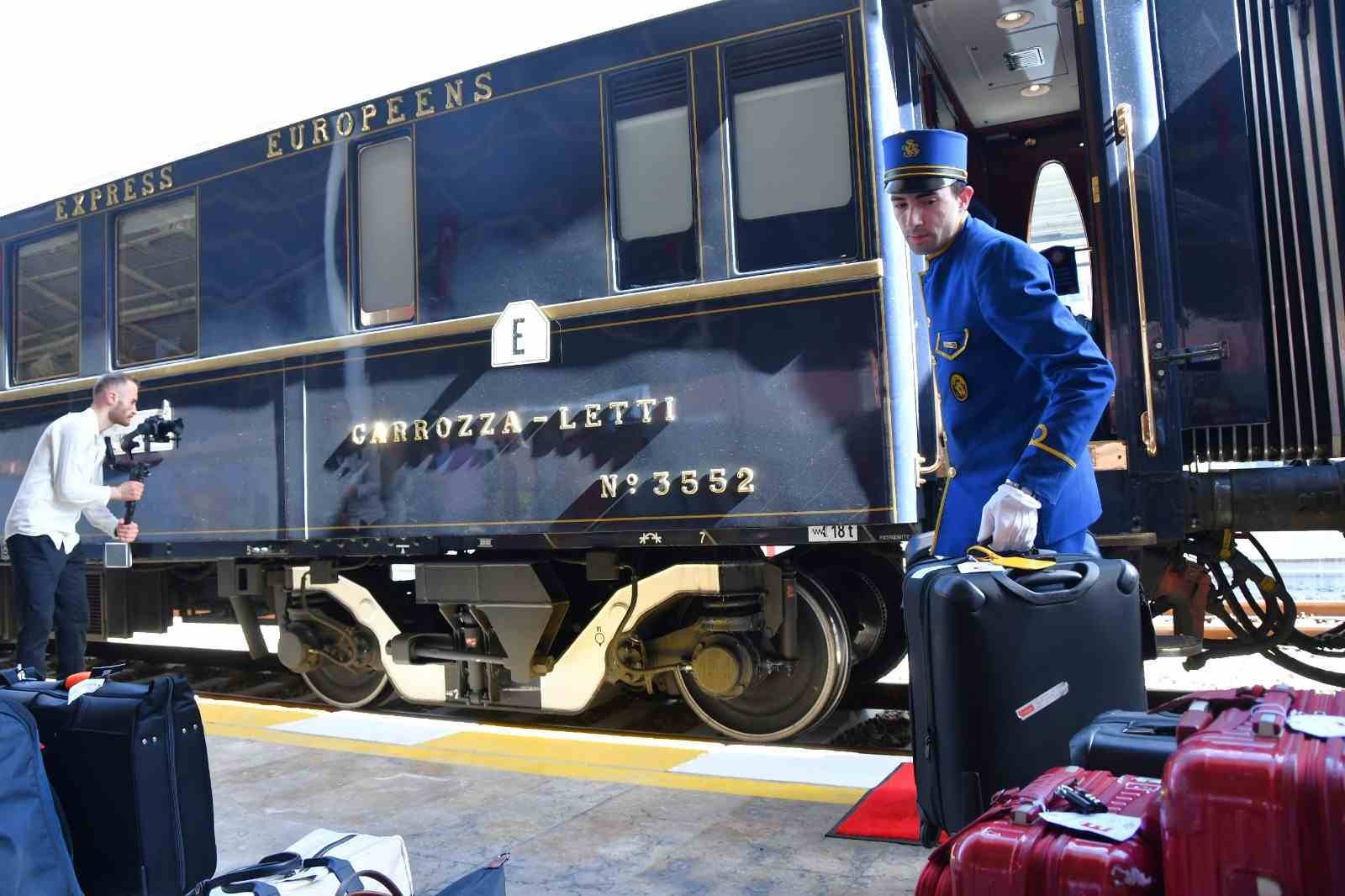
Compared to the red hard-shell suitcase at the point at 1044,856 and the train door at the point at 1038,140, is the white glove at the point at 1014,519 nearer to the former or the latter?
the red hard-shell suitcase at the point at 1044,856

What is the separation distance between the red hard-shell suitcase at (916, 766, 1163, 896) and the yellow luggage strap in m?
0.71

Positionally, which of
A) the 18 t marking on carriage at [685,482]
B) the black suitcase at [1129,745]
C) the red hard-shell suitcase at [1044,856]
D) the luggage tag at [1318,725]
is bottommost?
the red hard-shell suitcase at [1044,856]

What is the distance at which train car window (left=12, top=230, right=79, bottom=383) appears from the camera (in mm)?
6922

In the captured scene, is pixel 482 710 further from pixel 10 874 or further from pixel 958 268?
pixel 958 268

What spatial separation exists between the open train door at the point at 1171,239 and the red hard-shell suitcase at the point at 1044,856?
2744mm

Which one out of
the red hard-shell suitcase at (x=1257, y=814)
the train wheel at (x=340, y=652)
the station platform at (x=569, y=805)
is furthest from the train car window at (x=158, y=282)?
the red hard-shell suitcase at (x=1257, y=814)

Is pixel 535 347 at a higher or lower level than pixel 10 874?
higher

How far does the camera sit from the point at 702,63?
474cm

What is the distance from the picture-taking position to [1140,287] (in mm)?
4270

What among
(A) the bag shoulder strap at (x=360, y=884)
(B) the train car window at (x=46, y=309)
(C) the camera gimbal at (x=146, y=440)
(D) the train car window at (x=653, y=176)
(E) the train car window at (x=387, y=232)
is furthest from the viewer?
(B) the train car window at (x=46, y=309)

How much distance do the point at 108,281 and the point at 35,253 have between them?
85 cm

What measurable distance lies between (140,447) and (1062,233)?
5140mm

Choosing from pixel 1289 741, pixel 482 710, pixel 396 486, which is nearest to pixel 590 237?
pixel 396 486

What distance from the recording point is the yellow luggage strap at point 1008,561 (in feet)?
8.27
